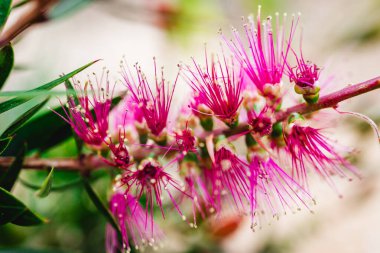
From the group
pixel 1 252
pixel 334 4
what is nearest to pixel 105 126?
pixel 1 252

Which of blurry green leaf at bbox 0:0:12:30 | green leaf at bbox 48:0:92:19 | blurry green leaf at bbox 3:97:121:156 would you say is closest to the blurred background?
green leaf at bbox 48:0:92:19

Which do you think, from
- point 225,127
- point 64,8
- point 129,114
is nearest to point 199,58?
point 64,8

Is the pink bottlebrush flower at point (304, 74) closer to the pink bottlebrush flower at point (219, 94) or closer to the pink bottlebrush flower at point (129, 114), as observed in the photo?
the pink bottlebrush flower at point (219, 94)

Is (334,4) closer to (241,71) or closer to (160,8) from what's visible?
(160,8)

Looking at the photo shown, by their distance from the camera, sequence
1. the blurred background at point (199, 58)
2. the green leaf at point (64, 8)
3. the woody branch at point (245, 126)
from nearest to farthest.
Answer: the woody branch at point (245, 126) < the green leaf at point (64, 8) < the blurred background at point (199, 58)

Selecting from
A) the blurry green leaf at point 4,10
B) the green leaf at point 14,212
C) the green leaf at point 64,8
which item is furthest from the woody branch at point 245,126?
the green leaf at point 64,8

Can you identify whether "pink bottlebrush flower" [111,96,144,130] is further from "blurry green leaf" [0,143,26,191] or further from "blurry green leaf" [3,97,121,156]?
"blurry green leaf" [0,143,26,191]

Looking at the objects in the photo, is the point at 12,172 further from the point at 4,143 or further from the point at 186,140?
the point at 186,140
